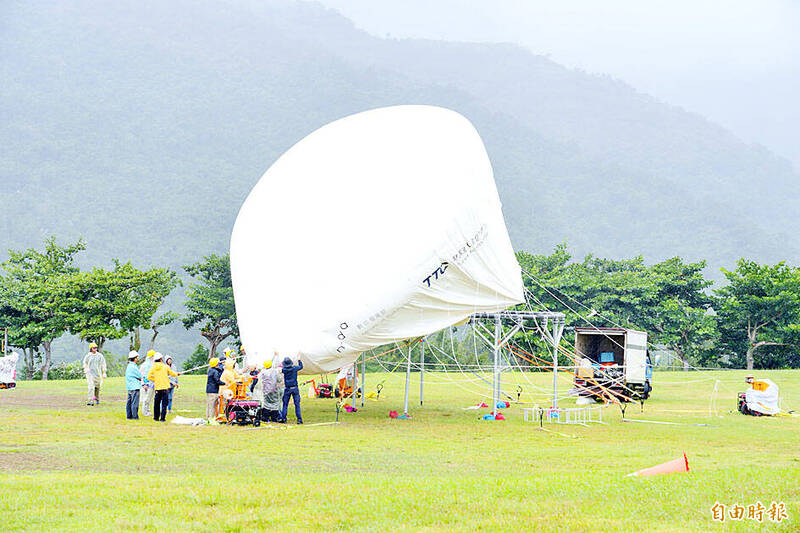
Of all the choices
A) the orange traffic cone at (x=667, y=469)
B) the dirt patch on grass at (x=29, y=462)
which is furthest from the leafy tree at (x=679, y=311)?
the dirt patch on grass at (x=29, y=462)

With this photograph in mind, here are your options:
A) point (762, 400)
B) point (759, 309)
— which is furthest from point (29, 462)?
point (759, 309)

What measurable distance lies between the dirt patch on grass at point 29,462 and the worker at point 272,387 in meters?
6.35

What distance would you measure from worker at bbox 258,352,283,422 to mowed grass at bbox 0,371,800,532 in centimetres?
70

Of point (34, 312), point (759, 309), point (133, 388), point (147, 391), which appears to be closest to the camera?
point (133, 388)

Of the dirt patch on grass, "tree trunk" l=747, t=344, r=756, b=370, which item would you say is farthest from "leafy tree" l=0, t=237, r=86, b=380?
"tree trunk" l=747, t=344, r=756, b=370

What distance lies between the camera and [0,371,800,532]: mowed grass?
7555mm

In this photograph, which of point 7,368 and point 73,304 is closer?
point 7,368

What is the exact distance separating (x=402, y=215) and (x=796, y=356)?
44813mm

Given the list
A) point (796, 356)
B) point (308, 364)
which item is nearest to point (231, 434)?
point (308, 364)

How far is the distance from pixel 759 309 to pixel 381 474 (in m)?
48.9

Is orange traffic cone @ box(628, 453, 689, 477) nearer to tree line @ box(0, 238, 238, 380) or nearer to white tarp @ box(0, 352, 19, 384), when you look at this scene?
white tarp @ box(0, 352, 19, 384)

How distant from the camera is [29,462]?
1150cm

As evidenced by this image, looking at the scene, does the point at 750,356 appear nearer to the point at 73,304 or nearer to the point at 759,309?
the point at 759,309

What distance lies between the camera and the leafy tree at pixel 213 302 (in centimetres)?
5759
